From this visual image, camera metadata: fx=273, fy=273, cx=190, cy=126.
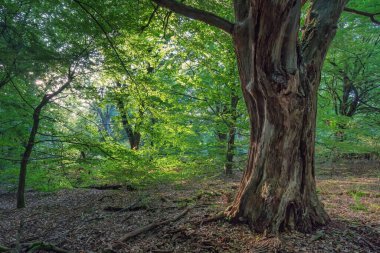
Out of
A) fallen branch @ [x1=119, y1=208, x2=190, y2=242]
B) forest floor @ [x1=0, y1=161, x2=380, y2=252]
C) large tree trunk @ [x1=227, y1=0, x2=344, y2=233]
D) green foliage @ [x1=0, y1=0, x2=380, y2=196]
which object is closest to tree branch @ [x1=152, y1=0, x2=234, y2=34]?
large tree trunk @ [x1=227, y1=0, x2=344, y2=233]

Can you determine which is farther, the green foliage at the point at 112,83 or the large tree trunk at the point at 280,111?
the green foliage at the point at 112,83

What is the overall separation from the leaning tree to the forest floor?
29 cm

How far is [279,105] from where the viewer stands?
360cm

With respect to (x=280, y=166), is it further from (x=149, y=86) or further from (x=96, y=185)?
(x=96, y=185)

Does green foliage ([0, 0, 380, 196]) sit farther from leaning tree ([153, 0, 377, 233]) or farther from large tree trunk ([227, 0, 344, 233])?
large tree trunk ([227, 0, 344, 233])

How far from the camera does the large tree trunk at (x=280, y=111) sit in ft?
11.4

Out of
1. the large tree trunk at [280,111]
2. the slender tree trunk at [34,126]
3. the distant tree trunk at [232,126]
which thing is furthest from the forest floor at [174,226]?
the distant tree trunk at [232,126]

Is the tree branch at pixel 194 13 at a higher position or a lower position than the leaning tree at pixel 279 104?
higher

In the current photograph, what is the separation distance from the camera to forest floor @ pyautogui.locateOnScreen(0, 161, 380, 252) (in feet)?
11.4

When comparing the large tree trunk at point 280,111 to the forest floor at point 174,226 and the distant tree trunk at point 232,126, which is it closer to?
the forest floor at point 174,226

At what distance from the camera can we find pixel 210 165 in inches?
315

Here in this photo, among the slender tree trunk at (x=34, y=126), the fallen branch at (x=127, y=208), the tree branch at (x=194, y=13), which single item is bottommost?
the fallen branch at (x=127, y=208)

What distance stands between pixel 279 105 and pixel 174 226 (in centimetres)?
247

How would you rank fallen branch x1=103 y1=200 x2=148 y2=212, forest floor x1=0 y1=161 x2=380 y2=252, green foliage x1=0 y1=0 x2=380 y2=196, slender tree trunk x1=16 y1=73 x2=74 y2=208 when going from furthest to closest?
slender tree trunk x1=16 y1=73 x2=74 y2=208 → fallen branch x1=103 y1=200 x2=148 y2=212 → green foliage x1=0 y1=0 x2=380 y2=196 → forest floor x1=0 y1=161 x2=380 y2=252
